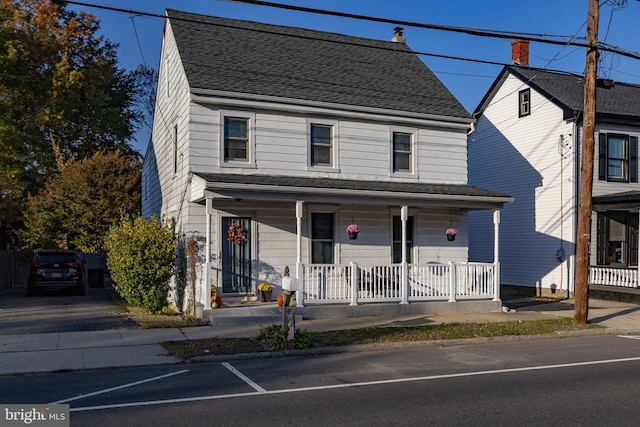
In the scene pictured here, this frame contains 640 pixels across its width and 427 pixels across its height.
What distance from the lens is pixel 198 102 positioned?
51.7ft

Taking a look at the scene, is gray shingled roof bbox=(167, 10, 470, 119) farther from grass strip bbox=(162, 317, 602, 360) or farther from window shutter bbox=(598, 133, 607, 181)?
grass strip bbox=(162, 317, 602, 360)

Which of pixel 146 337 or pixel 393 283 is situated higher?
pixel 393 283

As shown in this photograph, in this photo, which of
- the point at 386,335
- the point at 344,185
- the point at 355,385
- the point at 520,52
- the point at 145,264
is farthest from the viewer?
the point at 520,52

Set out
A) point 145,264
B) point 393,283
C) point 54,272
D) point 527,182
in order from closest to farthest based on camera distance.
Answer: point 145,264 < point 393,283 < point 54,272 < point 527,182

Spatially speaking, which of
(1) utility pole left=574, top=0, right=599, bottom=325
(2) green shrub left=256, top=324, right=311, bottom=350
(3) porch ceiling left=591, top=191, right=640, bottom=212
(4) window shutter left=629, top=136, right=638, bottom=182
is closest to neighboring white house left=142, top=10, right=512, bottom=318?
(1) utility pole left=574, top=0, right=599, bottom=325

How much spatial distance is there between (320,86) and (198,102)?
12.5 feet

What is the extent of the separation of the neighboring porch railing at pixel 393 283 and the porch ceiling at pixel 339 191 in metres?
1.71

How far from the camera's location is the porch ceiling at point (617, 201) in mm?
19734

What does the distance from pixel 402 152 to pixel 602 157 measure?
8.16 m

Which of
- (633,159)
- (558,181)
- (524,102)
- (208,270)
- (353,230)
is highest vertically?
(524,102)

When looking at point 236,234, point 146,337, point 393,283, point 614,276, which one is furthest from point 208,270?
point 614,276

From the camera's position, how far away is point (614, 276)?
20.7 meters

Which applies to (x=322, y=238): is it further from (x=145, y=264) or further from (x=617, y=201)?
(x=617, y=201)

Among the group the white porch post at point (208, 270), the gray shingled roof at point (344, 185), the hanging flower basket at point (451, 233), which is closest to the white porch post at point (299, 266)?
the gray shingled roof at point (344, 185)
